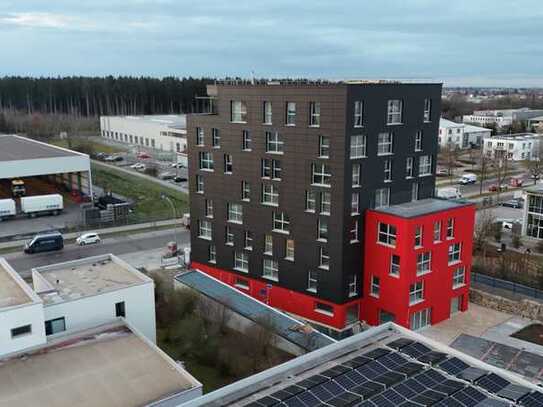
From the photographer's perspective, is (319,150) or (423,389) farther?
(319,150)

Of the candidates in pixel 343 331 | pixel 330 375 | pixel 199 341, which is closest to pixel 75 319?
pixel 199 341

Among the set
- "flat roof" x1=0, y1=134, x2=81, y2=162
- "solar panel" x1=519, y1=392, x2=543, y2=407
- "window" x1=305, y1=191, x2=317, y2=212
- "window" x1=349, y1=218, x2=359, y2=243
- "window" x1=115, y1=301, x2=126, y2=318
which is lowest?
"window" x1=115, y1=301, x2=126, y2=318

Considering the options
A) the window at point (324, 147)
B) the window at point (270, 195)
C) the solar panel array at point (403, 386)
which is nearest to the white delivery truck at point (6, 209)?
the window at point (270, 195)

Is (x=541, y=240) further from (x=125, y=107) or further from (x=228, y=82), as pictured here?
(x=125, y=107)

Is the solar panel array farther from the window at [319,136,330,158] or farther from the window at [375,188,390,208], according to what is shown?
the window at [375,188,390,208]

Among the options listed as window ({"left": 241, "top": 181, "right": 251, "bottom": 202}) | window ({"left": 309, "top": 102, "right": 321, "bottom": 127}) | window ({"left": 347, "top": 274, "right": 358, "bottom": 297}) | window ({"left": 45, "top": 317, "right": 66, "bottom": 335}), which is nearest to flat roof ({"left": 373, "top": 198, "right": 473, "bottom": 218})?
window ({"left": 347, "top": 274, "right": 358, "bottom": 297})

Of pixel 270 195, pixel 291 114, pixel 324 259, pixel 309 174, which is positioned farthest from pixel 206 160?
pixel 324 259
